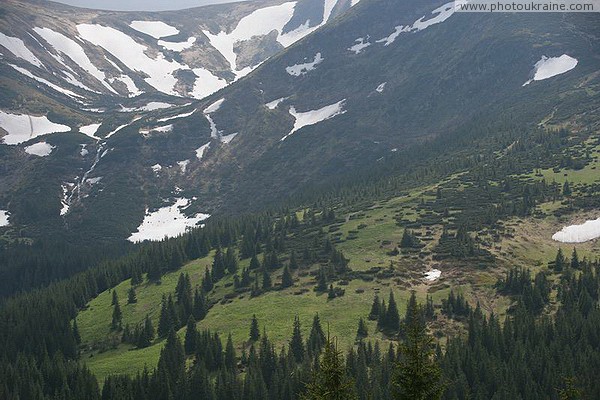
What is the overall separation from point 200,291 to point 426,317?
189ft

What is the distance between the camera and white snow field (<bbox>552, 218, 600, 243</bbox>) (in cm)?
14588

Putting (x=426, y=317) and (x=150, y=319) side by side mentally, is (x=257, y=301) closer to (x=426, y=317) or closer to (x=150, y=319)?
(x=150, y=319)

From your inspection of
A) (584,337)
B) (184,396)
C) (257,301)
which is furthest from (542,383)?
(257,301)

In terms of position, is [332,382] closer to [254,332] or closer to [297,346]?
[297,346]

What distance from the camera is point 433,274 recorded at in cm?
14000

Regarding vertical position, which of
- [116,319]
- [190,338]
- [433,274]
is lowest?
[190,338]

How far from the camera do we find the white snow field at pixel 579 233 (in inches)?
5743

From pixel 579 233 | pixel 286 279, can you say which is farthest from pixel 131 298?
pixel 579 233

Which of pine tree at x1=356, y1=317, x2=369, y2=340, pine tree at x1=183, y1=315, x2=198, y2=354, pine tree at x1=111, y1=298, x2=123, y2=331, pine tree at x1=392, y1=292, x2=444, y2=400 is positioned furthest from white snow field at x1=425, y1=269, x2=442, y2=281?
pine tree at x1=392, y1=292, x2=444, y2=400

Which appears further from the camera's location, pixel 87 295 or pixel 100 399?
pixel 87 295

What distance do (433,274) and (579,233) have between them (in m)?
37.6

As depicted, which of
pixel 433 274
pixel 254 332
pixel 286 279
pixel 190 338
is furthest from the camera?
pixel 286 279

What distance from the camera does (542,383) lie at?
90062 millimetres

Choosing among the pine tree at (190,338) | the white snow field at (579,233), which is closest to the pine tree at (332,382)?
the pine tree at (190,338)
